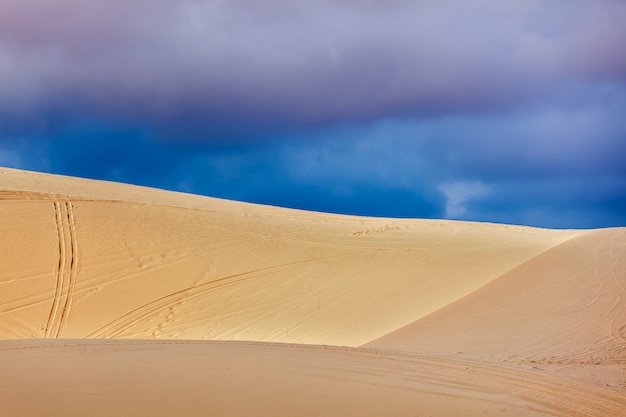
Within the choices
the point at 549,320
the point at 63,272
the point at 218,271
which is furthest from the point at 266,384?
the point at 63,272

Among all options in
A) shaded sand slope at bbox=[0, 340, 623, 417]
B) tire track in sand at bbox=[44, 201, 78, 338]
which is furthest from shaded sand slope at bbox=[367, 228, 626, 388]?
tire track in sand at bbox=[44, 201, 78, 338]

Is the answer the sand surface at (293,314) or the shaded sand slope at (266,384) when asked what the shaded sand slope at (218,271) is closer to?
the sand surface at (293,314)

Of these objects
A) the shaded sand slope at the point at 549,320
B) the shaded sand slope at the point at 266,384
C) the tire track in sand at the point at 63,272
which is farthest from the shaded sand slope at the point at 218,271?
the shaded sand slope at the point at 266,384

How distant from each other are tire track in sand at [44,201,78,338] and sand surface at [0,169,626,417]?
2.1 inches

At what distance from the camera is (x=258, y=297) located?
56.4 feet

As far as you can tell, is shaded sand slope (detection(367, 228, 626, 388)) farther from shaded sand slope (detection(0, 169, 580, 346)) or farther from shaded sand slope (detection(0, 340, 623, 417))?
shaded sand slope (detection(0, 340, 623, 417))

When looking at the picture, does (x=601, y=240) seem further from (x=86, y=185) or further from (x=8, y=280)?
(x=86, y=185)

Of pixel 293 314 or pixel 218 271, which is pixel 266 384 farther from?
pixel 218 271

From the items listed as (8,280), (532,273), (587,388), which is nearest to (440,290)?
(532,273)

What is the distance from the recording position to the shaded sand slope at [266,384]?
6855mm

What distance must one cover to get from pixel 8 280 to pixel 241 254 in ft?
20.0

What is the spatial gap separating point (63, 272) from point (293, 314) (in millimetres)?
5932

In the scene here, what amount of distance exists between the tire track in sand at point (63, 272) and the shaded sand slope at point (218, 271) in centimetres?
5

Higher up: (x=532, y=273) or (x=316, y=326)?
(x=532, y=273)
